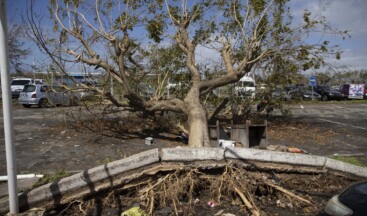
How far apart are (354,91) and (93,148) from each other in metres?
34.7

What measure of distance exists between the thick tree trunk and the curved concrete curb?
204 centimetres

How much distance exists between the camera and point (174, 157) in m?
5.36

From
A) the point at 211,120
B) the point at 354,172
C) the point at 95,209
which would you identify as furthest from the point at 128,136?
the point at 354,172

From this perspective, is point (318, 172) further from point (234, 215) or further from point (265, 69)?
point (265, 69)

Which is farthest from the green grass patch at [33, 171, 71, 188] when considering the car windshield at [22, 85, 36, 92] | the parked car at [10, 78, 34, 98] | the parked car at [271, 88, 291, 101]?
the parked car at [10, 78, 34, 98]

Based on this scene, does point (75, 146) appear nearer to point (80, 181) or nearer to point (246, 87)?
point (80, 181)

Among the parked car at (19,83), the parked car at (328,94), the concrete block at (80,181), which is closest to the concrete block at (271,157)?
the concrete block at (80,181)

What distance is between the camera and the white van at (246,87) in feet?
40.0

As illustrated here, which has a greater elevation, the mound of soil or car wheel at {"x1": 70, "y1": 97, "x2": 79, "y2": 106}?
car wheel at {"x1": 70, "y1": 97, "x2": 79, "y2": 106}

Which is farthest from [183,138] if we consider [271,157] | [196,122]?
[271,157]

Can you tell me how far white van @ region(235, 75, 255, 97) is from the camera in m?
12.2

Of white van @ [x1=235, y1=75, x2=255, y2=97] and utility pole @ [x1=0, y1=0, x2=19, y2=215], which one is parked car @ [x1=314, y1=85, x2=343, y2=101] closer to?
white van @ [x1=235, y1=75, x2=255, y2=97]

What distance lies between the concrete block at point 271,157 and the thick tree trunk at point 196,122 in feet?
6.68

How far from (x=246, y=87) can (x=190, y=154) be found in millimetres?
7572
